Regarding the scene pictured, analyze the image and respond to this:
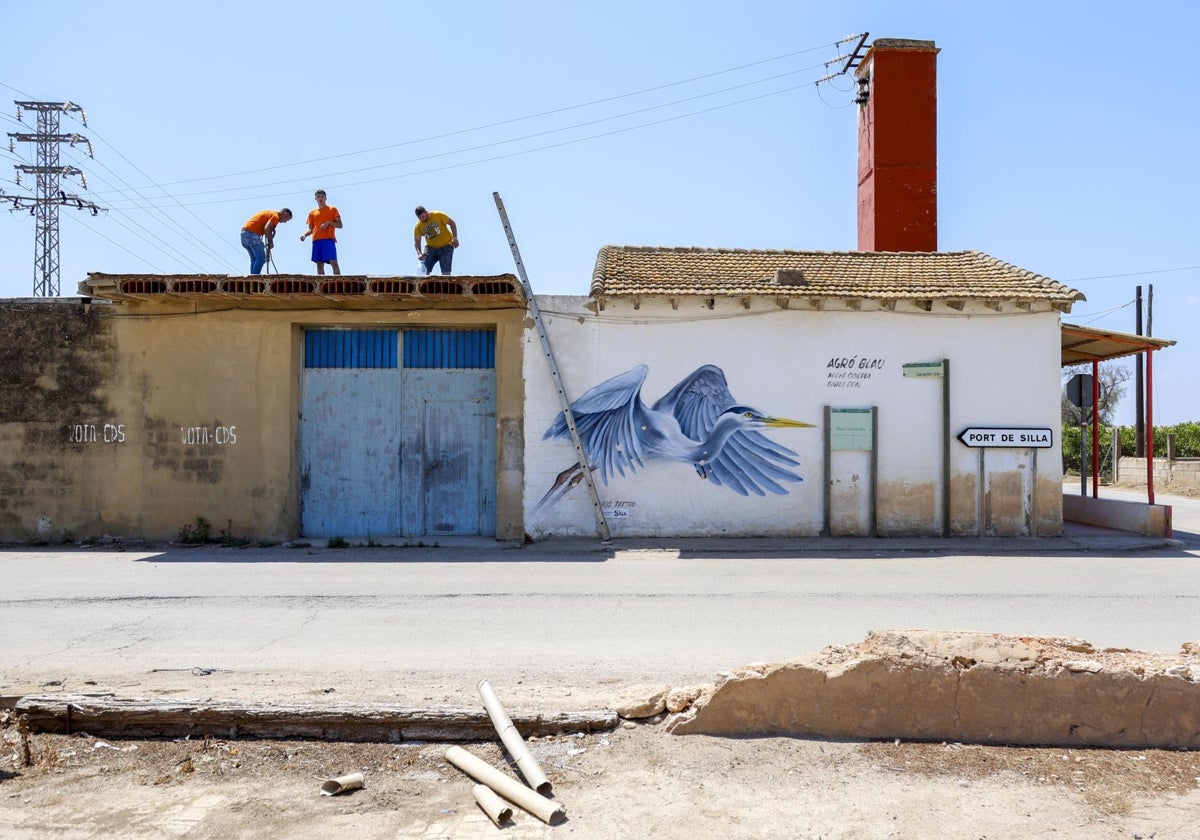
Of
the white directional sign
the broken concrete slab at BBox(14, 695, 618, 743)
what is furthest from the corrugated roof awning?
the broken concrete slab at BBox(14, 695, 618, 743)

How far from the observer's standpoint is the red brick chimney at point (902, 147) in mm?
21172

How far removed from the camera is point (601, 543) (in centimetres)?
1332

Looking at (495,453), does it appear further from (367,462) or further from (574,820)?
(574,820)

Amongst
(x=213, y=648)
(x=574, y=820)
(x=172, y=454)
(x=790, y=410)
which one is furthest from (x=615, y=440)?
(x=574, y=820)

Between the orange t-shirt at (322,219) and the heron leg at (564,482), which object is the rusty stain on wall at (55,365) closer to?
the orange t-shirt at (322,219)

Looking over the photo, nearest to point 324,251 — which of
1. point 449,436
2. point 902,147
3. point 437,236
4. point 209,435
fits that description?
point 437,236

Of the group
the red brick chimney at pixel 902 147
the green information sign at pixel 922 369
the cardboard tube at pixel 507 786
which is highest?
the red brick chimney at pixel 902 147

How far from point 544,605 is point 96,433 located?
870 cm

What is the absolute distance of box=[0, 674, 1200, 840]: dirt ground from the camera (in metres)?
3.79

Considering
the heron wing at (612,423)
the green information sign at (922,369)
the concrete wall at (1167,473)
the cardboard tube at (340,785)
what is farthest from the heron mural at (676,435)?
the concrete wall at (1167,473)

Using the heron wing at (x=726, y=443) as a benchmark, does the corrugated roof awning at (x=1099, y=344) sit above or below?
above

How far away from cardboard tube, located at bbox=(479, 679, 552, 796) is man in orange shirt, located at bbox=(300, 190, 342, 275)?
37.4 feet

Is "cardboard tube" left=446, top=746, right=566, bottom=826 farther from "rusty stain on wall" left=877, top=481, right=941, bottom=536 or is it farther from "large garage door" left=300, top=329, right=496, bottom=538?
"rusty stain on wall" left=877, top=481, right=941, bottom=536

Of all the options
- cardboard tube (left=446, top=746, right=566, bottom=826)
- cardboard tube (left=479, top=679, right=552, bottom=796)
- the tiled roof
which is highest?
the tiled roof
